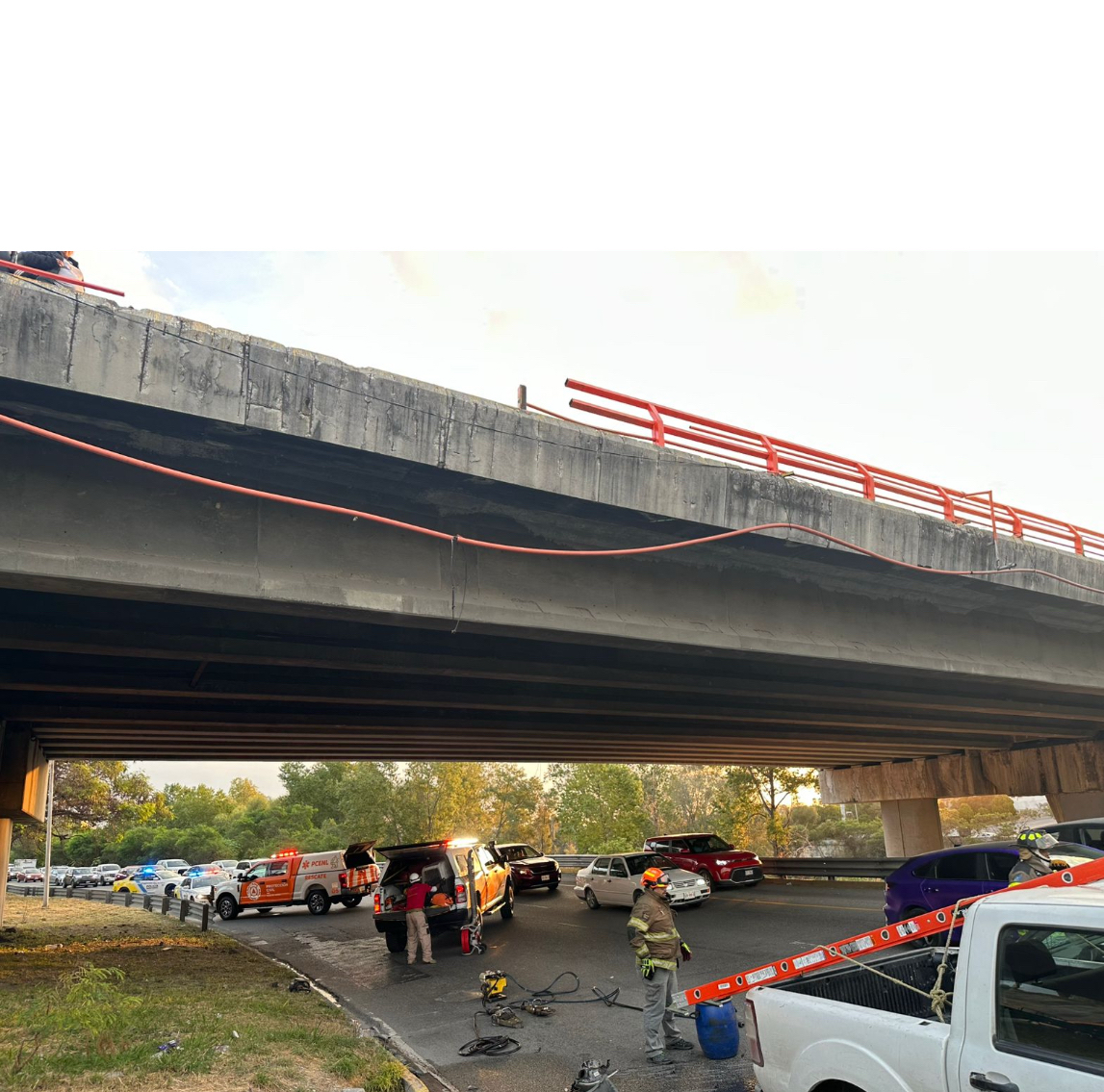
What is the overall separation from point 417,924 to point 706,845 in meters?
12.1

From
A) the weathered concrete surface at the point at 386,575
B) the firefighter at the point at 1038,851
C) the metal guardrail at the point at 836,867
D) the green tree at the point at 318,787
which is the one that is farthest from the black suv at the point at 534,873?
the green tree at the point at 318,787

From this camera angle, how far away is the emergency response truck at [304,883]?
2470cm

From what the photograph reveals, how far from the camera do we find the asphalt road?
7418mm

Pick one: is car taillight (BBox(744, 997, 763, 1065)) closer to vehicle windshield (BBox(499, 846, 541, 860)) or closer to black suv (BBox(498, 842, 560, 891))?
black suv (BBox(498, 842, 560, 891))

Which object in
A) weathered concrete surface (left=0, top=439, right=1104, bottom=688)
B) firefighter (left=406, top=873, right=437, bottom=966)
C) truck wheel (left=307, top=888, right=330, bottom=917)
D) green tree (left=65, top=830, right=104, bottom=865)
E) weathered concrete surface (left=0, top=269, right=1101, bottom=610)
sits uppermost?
weathered concrete surface (left=0, top=269, right=1101, bottom=610)

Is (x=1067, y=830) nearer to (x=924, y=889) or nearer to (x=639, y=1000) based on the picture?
(x=924, y=889)

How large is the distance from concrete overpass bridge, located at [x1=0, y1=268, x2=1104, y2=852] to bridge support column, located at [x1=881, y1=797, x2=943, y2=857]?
43.3 ft

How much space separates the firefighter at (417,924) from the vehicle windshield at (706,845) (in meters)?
11.3

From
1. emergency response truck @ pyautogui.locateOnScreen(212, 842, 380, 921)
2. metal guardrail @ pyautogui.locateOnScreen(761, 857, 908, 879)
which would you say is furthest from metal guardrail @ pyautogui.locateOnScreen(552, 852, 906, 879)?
emergency response truck @ pyautogui.locateOnScreen(212, 842, 380, 921)

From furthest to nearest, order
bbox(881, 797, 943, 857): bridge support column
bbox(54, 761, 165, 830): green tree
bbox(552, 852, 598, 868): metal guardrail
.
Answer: bbox(54, 761, 165, 830): green tree
bbox(552, 852, 598, 868): metal guardrail
bbox(881, 797, 943, 857): bridge support column

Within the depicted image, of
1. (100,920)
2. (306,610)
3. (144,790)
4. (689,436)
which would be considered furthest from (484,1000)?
(144,790)

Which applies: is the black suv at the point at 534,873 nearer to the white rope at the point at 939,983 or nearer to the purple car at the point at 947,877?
the purple car at the point at 947,877

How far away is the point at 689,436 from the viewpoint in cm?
1041

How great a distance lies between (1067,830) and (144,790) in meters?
76.8
